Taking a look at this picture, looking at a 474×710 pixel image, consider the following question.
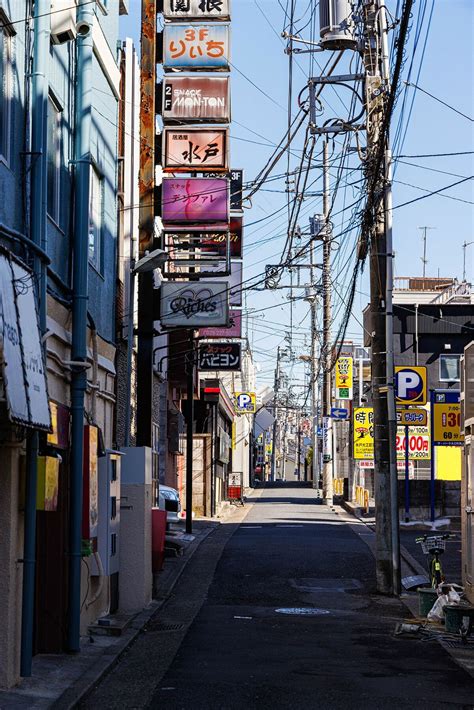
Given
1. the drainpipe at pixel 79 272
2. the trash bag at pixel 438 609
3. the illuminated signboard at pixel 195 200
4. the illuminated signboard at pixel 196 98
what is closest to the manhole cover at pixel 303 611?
the trash bag at pixel 438 609

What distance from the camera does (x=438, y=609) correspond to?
635 inches

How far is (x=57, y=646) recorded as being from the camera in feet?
42.3

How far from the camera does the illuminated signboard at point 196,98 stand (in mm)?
20297

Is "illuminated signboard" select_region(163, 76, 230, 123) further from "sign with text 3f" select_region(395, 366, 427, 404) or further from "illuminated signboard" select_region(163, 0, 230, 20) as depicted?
"sign with text 3f" select_region(395, 366, 427, 404)

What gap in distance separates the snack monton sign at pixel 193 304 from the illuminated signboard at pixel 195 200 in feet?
4.05

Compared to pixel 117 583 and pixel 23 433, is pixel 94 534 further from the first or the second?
pixel 23 433

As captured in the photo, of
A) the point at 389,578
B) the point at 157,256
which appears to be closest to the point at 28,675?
the point at 157,256

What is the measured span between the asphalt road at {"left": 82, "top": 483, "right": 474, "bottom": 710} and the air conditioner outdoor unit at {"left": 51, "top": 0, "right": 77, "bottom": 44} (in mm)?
7007

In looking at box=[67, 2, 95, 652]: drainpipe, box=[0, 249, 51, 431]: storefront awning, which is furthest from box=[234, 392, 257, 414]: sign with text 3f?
box=[0, 249, 51, 431]: storefront awning

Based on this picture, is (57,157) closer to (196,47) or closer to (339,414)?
(196,47)

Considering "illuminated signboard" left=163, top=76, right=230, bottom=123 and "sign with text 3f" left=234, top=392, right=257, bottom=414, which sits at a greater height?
"illuminated signboard" left=163, top=76, right=230, bottom=123

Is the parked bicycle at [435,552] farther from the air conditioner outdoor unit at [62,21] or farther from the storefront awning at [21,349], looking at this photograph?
the air conditioner outdoor unit at [62,21]

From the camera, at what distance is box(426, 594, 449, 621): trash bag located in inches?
632

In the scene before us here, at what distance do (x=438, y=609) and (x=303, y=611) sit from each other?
7.62 ft
